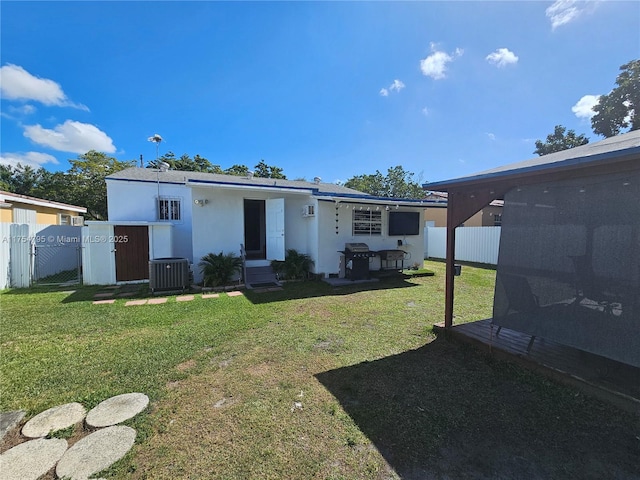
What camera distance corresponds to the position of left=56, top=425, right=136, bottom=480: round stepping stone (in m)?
1.89

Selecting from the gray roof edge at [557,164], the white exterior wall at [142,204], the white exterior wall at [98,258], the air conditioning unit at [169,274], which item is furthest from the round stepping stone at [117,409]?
the white exterior wall at [142,204]

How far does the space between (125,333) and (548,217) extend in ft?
21.4

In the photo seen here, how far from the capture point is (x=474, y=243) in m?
14.0

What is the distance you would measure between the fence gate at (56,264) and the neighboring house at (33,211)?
1.62 m

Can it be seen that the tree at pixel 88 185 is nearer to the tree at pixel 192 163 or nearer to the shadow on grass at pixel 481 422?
the tree at pixel 192 163

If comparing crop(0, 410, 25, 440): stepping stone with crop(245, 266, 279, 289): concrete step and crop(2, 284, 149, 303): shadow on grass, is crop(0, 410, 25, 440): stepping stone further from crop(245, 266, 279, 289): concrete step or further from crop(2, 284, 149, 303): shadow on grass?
crop(245, 266, 279, 289): concrete step

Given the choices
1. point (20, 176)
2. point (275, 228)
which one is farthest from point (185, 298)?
point (20, 176)

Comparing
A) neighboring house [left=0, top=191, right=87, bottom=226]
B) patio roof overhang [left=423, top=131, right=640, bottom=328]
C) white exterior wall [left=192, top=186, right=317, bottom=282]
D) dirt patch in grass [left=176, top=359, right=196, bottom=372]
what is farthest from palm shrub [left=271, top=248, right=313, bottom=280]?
neighboring house [left=0, top=191, right=87, bottom=226]

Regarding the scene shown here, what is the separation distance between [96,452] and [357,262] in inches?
302

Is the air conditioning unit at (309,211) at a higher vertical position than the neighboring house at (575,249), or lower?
higher

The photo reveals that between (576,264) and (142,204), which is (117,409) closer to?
(576,264)

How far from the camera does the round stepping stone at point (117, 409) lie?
2.42 metres

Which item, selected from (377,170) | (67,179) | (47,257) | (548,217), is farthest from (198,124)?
(377,170)

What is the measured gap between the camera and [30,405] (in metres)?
2.66
